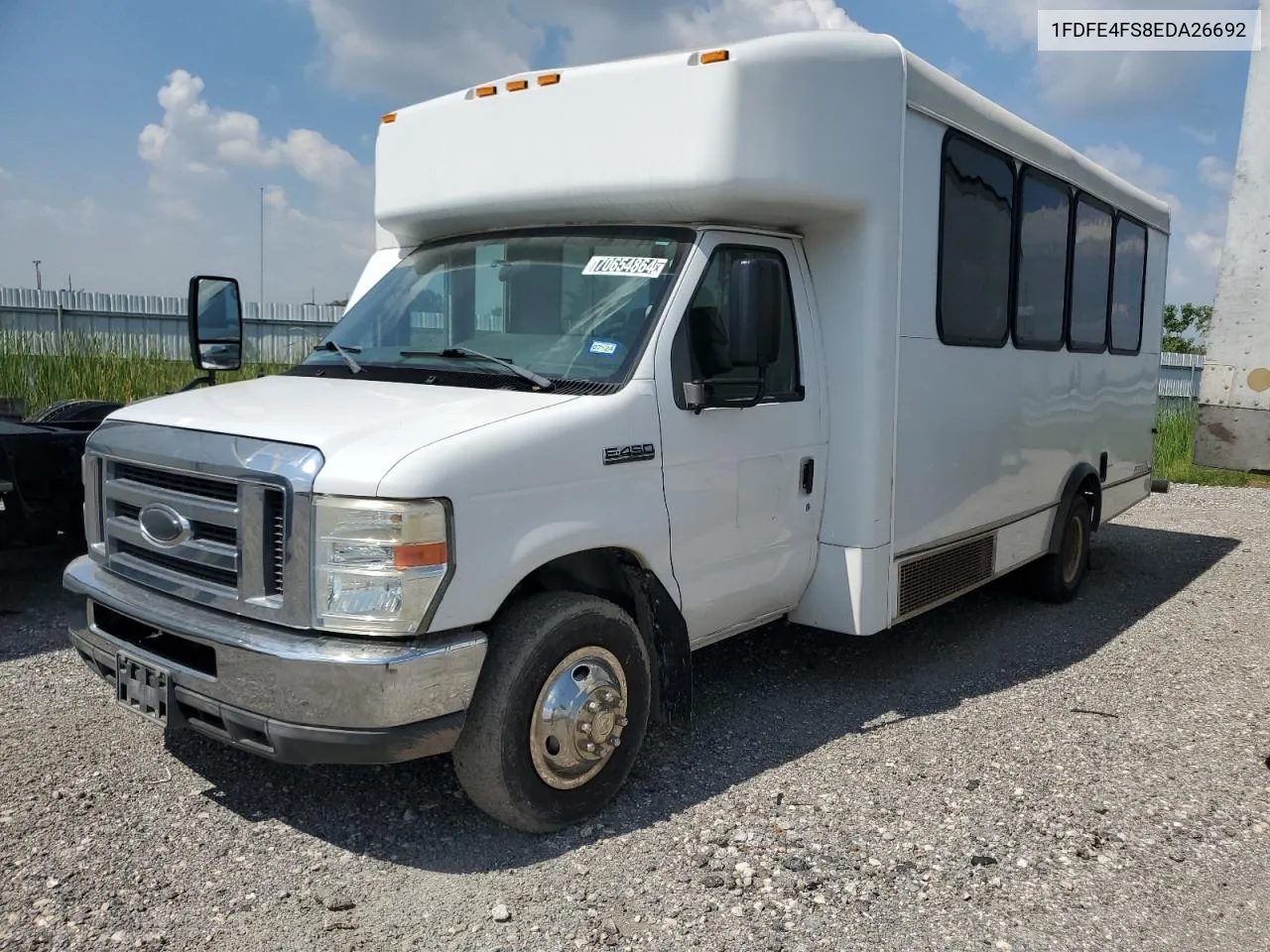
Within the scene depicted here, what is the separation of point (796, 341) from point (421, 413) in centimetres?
197

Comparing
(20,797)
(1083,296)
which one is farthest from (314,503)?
(1083,296)

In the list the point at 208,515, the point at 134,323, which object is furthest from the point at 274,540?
the point at 134,323

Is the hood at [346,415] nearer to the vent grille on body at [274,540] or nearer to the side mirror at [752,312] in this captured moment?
the vent grille on body at [274,540]

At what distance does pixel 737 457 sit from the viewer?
4.53m

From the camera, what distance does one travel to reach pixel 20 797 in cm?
410

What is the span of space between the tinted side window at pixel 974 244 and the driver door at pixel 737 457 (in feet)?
3.48

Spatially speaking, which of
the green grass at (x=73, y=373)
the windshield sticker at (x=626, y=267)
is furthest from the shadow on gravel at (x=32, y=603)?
the green grass at (x=73, y=373)

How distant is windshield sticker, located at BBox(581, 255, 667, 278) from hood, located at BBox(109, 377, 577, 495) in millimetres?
740

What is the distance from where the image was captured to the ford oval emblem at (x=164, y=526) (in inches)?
146

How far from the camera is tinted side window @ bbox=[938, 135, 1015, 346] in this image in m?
5.57

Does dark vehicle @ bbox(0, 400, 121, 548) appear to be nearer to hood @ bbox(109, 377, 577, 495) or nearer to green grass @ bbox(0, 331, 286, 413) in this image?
hood @ bbox(109, 377, 577, 495)

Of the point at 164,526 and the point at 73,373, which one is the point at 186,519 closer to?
the point at 164,526

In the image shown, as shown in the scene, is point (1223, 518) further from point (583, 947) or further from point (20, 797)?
point (20, 797)

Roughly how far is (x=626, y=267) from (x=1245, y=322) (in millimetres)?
3742
